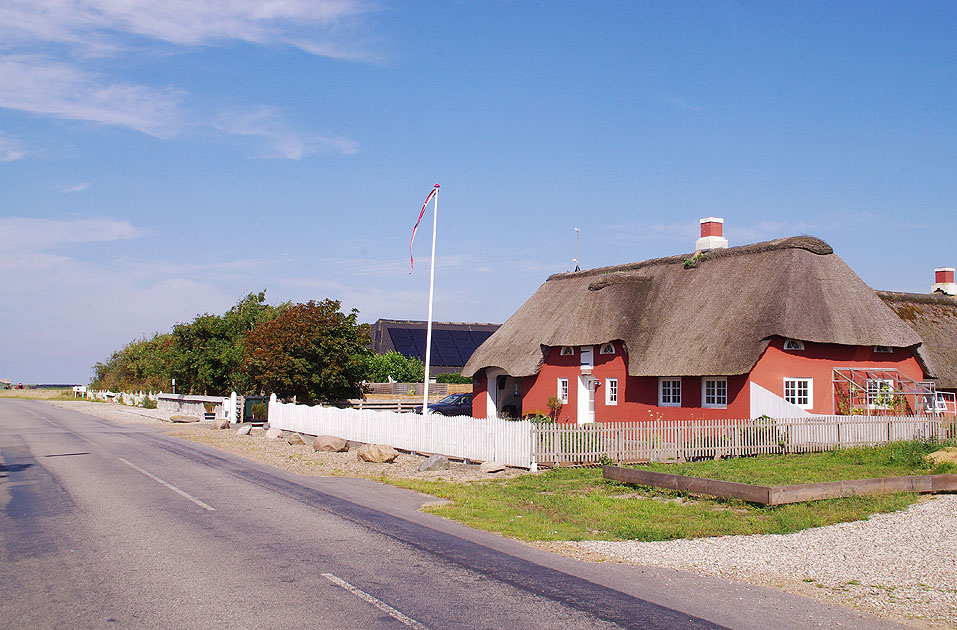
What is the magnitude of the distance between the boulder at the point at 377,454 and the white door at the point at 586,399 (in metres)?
11.4

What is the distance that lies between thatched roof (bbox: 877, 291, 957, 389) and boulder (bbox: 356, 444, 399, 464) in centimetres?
2002

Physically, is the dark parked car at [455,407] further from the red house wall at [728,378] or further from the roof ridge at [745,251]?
the roof ridge at [745,251]

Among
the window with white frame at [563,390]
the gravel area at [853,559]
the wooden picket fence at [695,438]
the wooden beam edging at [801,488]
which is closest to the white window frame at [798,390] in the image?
the wooden picket fence at [695,438]

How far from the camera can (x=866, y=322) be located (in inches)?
1035

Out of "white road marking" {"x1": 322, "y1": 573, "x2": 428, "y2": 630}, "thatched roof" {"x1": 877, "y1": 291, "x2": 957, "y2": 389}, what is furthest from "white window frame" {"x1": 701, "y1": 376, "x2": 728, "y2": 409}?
"white road marking" {"x1": 322, "y1": 573, "x2": 428, "y2": 630}

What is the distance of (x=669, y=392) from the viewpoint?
27844mm

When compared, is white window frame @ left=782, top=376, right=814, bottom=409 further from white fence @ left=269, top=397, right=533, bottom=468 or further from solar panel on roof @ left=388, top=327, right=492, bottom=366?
solar panel on roof @ left=388, top=327, right=492, bottom=366

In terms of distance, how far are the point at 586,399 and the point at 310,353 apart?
13334 mm

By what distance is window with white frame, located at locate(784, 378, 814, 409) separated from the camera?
25375mm

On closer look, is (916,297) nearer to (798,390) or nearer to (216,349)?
(798,390)

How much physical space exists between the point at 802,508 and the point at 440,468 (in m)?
9.83

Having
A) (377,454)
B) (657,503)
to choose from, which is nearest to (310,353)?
(377,454)

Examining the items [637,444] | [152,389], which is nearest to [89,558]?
[637,444]

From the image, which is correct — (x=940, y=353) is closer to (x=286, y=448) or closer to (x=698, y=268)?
(x=698, y=268)
